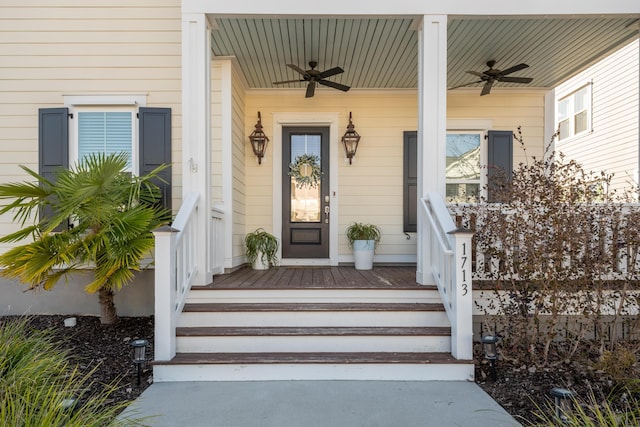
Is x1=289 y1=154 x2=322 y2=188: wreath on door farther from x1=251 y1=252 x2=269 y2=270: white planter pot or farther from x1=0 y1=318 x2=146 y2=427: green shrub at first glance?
x1=0 y1=318 x2=146 y2=427: green shrub

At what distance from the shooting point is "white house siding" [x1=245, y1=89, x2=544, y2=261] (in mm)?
5754

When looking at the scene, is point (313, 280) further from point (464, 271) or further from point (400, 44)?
point (400, 44)

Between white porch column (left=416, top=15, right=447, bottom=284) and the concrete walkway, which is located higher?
white porch column (left=416, top=15, right=447, bottom=284)

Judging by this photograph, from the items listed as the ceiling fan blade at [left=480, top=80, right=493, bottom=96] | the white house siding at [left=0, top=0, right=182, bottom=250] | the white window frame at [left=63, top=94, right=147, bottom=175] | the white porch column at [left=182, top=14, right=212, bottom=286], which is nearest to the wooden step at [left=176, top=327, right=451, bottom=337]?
the white porch column at [left=182, top=14, right=212, bottom=286]

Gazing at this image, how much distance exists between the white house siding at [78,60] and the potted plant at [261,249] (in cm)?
118

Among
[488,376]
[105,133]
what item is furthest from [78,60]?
[488,376]

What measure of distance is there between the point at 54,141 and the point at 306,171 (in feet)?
10.0

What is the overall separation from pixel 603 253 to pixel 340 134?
11.9 feet

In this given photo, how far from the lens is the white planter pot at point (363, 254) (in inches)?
207

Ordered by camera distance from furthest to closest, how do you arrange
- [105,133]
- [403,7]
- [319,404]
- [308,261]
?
[308,261], [105,133], [403,7], [319,404]

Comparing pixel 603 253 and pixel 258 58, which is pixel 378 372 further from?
pixel 258 58

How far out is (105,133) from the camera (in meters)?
4.44

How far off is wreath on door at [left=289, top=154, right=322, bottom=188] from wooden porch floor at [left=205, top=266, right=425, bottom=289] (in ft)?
5.02

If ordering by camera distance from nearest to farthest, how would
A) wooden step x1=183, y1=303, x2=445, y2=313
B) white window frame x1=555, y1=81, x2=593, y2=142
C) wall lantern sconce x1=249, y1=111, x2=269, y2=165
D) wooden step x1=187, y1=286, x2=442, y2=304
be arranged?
1. wooden step x1=183, y1=303, x2=445, y2=313
2. wooden step x1=187, y1=286, x2=442, y2=304
3. wall lantern sconce x1=249, y1=111, x2=269, y2=165
4. white window frame x1=555, y1=81, x2=593, y2=142
